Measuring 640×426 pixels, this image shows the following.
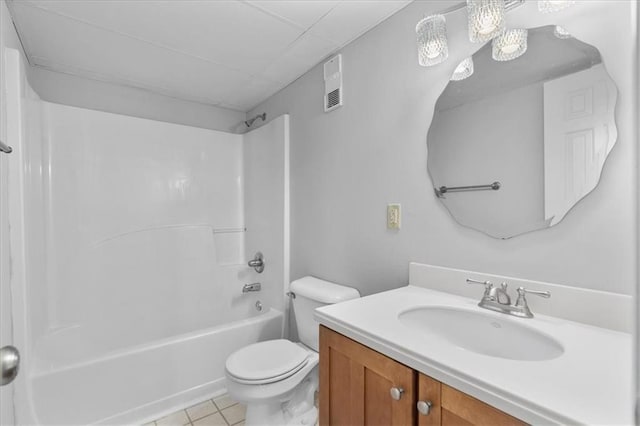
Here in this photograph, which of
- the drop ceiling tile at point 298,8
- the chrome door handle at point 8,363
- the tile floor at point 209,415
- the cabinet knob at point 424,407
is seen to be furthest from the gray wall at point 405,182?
the chrome door handle at point 8,363

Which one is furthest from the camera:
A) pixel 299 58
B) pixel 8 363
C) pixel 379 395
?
pixel 299 58

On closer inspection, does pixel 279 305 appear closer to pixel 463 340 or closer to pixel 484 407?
pixel 463 340

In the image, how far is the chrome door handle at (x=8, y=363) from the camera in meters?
0.58

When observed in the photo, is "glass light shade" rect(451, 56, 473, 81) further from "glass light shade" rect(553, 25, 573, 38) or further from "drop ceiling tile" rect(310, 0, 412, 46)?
"drop ceiling tile" rect(310, 0, 412, 46)

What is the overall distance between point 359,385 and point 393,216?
2.56 feet

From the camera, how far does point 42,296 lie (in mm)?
1863

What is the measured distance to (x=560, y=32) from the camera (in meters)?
0.94

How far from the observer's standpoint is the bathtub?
5.09 feet

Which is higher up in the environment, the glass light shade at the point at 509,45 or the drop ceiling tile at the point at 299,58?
the drop ceiling tile at the point at 299,58

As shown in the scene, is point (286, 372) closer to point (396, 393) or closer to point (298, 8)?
point (396, 393)

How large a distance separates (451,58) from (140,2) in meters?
1.42

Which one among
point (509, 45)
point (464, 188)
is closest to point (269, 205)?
point (464, 188)

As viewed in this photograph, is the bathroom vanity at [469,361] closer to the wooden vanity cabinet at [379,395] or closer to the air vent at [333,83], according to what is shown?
the wooden vanity cabinet at [379,395]

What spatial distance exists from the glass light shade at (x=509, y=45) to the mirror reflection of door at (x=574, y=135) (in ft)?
0.54
